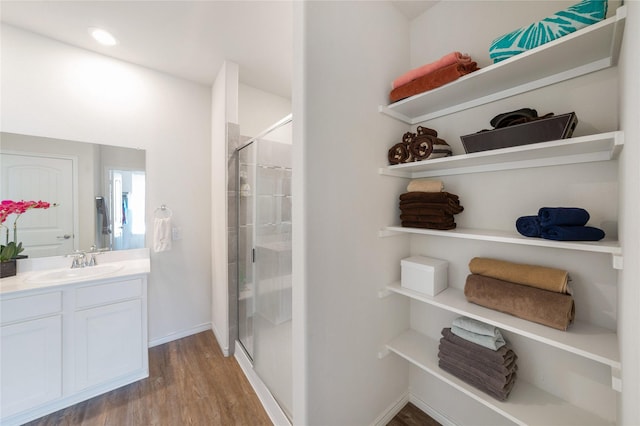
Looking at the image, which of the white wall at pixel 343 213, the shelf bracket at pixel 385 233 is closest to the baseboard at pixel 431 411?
the white wall at pixel 343 213

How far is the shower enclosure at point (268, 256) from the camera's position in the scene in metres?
1.49

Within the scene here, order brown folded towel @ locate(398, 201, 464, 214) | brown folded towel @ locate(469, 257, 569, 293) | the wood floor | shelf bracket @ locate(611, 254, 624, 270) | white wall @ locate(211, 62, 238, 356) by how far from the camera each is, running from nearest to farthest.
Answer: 1. shelf bracket @ locate(611, 254, 624, 270)
2. brown folded towel @ locate(469, 257, 569, 293)
3. brown folded towel @ locate(398, 201, 464, 214)
4. the wood floor
5. white wall @ locate(211, 62, 238, 356)

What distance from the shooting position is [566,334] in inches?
34.6

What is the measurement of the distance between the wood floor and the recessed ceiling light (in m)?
2.64

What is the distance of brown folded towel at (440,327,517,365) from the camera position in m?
1.06

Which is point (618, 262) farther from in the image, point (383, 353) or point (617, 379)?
point (383, 353)

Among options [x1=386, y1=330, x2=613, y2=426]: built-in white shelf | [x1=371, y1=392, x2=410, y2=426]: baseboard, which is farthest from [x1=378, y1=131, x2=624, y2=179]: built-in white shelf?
[x1=371, y1=392, x2=410, y2=426]: baseboard

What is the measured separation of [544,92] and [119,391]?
10.5 ft

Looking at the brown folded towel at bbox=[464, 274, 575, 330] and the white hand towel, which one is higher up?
the white hand towel

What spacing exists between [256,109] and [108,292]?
2.08 metres

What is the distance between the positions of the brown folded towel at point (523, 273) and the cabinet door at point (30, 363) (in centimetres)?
256

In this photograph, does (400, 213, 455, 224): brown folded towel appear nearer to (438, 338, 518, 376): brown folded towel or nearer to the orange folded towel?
(438, 338, 518, 376): brown folded towel

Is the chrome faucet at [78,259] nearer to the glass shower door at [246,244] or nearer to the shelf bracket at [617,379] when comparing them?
the glass shower door at [246,244]

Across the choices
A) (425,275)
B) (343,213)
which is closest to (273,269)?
(343,213)
